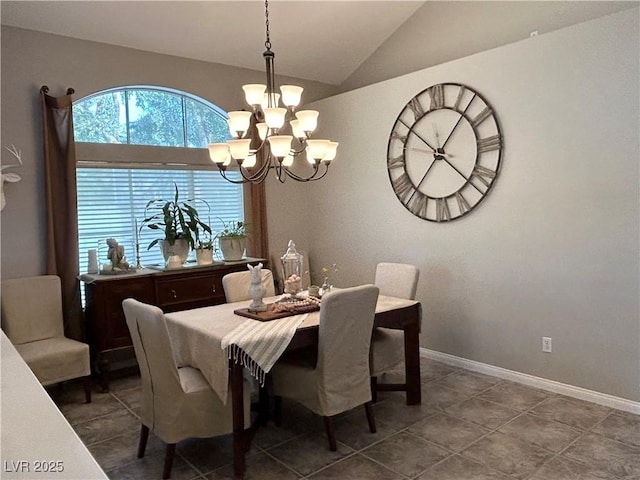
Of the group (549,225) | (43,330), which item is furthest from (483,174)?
(43,330)

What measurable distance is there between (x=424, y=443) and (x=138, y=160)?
3.58 m

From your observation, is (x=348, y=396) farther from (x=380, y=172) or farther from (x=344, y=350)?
(x=380, y=172)

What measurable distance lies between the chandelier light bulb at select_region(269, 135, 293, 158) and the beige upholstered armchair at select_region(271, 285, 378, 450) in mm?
863

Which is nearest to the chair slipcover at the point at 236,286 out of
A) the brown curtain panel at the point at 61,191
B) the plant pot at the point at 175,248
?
the plant pot at the point at 175,248

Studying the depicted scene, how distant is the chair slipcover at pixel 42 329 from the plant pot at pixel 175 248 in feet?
3.08

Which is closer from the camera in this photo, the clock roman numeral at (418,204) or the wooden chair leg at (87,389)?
the wooden chair leg at (87,389)

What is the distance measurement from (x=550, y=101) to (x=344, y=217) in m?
2.47

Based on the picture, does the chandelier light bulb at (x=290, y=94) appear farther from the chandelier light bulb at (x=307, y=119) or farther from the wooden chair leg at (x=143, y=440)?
the wooden chair leg at (x=143, y=440)

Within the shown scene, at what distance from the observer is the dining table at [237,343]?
2777mm

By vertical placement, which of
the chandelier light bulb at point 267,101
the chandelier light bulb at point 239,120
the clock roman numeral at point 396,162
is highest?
the chandelier light bulb at point 267,101

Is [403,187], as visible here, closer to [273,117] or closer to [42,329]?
[273,117]

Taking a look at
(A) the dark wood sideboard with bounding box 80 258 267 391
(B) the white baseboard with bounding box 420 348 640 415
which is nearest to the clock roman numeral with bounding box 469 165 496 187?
(B) the white baseboard with bounding box 420 348 640 415

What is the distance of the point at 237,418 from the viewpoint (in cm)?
281

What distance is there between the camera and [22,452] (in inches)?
41.3
